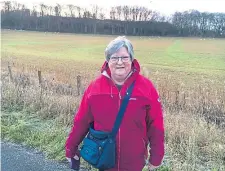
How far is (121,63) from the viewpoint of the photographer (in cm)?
224

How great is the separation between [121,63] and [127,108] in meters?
0.33

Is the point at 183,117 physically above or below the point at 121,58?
below

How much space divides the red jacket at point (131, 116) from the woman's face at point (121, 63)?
0.06 m

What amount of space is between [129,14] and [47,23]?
17498mm

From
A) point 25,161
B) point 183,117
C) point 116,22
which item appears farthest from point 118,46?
point 116,22

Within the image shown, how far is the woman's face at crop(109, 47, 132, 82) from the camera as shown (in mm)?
2250

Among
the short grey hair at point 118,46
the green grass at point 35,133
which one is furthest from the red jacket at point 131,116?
the green grass at point 35,133

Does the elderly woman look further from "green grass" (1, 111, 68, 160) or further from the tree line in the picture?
the tree line

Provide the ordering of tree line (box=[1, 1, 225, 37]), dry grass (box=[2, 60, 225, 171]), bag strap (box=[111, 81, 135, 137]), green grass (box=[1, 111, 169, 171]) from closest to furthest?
1. bag strap (box=[111, 81, 135, 137])
2. dry grass (box=[2, 60, 225, 171])
3. green grass (box=[1, 111, 169, 171])
4. tree line (box=[1, 1, 225, 37])

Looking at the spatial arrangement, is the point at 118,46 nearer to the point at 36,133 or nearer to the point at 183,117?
the point at 36,133

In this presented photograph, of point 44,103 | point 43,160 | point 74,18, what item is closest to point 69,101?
point 44,103

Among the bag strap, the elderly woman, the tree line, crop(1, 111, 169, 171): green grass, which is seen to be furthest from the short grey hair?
the tree line

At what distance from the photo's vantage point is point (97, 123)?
7.73 ft

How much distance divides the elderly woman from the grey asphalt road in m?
1.48
